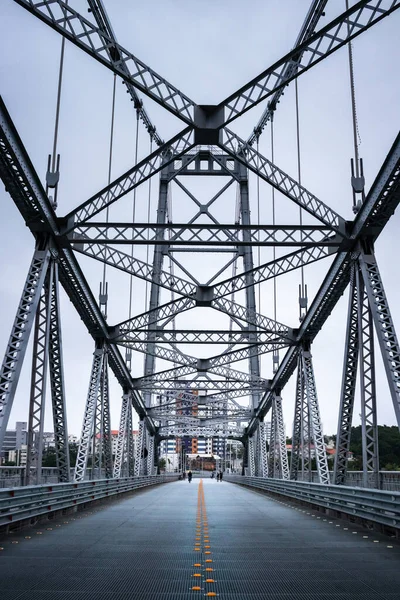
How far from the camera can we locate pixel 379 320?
51.3ft

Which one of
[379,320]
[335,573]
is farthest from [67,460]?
[335,573]

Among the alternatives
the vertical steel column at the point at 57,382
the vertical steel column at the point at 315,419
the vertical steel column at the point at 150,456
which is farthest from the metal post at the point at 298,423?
the vertical steel column at the point at 150,456

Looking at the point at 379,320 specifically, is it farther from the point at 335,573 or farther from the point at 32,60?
the point at 32,60

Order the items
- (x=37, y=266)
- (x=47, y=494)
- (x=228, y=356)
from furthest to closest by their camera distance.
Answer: (x=228, y=356), (x=37, y=266), (x=47, y=494)

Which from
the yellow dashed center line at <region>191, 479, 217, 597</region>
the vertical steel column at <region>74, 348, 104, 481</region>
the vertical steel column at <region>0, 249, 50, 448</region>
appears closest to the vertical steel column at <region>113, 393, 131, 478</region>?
the vertical steel column at <region>74, 348, 104, 481</region>

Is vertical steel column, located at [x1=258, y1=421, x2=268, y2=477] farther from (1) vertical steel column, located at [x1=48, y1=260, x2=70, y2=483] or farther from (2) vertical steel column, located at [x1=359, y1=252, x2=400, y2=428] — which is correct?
(2) vertical steel column, located at [x1=359, y1=252, x2=400, y2=428]

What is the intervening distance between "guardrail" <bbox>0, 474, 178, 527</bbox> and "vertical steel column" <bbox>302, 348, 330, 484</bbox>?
8087 millimetres

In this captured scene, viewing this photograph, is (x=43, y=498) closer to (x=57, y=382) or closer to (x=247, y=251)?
(x=57, y=382)

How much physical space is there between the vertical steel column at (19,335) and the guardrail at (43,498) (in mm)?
1455

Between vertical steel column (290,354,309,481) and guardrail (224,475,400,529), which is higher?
vertical steel column (290,354,309,481)

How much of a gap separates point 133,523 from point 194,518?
2.17 metres

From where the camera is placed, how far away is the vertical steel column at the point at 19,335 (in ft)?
46.2

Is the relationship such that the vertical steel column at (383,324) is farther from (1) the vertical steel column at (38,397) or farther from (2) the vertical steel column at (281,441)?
(2) the vertical steel column at (281,441)

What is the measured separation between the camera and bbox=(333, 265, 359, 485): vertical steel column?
18.5 metres
